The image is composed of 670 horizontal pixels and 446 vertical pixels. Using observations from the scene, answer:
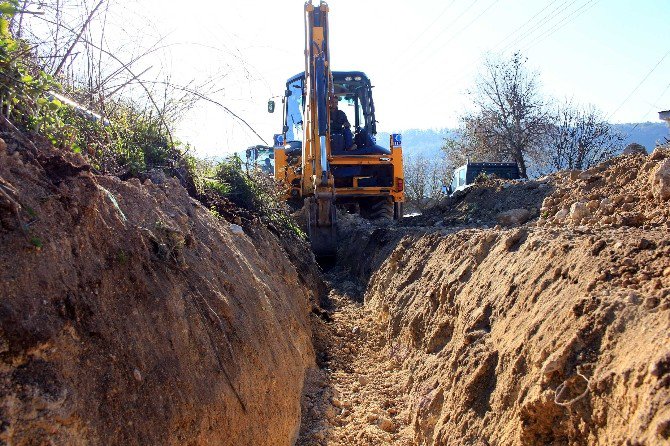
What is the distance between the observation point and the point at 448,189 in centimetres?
2381

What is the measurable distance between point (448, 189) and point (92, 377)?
847 inches

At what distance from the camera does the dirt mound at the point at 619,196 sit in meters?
6.12

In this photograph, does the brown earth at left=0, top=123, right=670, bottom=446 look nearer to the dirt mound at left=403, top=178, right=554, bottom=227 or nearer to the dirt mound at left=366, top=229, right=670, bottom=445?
the dirt mound at left=366, top=229, right=670, bottom=445

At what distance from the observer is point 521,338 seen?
404 cm

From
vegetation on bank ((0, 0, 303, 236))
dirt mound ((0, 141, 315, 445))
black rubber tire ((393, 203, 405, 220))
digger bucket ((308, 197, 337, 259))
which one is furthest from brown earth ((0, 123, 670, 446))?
black rubber tire ((393, 203, 405, 220))

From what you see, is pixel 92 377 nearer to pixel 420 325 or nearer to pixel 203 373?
pixel 203 373

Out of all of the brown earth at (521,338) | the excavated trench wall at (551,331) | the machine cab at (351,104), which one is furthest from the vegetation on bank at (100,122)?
the machine cab at (351,104)

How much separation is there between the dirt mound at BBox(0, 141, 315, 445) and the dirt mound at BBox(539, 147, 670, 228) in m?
3.43

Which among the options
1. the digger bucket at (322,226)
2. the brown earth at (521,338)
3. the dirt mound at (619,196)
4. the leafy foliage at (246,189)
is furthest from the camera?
the digger bucket at (322,226)

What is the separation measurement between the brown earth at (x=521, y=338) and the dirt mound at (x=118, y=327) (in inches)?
42.4

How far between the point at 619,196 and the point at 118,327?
5.37 metres

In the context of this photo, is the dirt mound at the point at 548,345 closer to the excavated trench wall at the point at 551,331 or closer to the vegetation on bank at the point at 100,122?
the excavated trench wall at the point at 551,331

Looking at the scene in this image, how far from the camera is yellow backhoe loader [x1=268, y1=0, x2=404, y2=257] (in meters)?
12.6

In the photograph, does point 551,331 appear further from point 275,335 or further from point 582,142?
point 582,142
